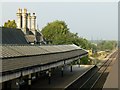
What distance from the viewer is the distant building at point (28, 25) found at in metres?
42.9

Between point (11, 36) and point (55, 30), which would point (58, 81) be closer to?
point (11, 36)

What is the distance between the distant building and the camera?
4289 cm

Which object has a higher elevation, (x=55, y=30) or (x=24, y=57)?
(x=55, y=30)

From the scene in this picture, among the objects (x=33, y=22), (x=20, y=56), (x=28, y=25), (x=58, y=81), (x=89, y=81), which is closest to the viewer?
(x=20, y=56)

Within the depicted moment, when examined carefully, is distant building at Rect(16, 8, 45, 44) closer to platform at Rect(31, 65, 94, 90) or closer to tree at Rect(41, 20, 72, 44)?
platform at Rect(31, 65, 94, 90)

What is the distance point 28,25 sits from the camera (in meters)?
47.9

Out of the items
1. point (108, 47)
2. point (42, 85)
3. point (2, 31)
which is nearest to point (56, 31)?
point (2, 31)

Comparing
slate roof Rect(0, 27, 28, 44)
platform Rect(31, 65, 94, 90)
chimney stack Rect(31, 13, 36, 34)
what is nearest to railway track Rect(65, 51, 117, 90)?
platform Rect(31, 65, 94, 90)

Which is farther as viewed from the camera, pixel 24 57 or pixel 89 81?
pixel 89 81

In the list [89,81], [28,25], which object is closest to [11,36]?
[89,81]

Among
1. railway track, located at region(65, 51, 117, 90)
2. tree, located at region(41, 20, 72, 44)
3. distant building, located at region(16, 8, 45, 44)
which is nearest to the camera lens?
railway track, located at region(65, 51, 117, 90)

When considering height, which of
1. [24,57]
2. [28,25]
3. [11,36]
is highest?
[28,25]

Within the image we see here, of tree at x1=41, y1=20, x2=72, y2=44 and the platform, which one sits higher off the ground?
tree at x1=41, y1=20, x2=72, y2=44

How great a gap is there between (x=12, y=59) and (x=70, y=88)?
7189 mm
